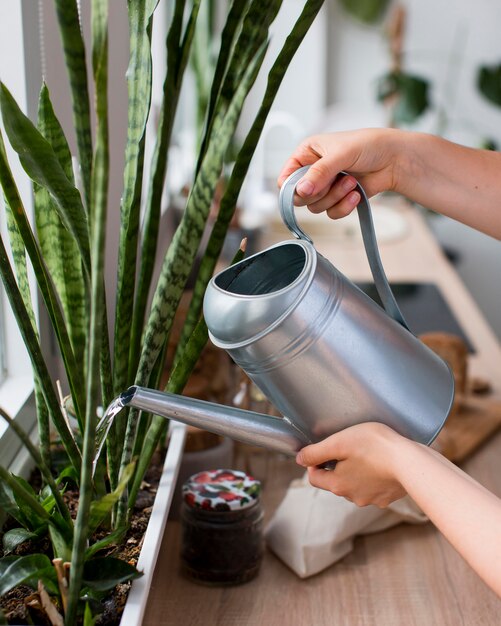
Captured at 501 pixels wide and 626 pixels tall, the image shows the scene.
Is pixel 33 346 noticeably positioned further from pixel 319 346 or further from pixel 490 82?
pixel 490 82

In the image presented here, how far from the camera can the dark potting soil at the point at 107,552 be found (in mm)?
682

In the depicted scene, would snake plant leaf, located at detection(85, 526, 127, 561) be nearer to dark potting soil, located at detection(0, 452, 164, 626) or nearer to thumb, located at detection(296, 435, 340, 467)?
dark potting soil, located at detection(0, 452, 164, 626)

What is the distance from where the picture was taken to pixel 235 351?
0.66 meters

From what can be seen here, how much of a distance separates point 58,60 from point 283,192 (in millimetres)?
449

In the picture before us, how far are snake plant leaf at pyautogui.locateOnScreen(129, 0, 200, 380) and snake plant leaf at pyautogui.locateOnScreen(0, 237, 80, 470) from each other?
10cm

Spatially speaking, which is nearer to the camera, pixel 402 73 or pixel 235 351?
pixel 235 351

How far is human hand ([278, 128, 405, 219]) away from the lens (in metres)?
0.80

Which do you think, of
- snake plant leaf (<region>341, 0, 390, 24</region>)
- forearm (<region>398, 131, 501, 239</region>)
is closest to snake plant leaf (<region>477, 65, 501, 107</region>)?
snake plant leaf (<region>341, 0, 390, 24</region>)

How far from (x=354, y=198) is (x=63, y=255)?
277 mm

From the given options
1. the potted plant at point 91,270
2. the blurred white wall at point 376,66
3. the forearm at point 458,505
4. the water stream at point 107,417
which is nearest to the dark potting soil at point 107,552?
the potted plant at point 91,270

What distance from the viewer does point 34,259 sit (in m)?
0.72

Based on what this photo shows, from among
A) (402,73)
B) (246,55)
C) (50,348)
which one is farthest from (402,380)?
(402,73)

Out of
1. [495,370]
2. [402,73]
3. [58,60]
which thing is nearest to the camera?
[58,60]

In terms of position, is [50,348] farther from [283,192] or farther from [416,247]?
[416,247]
